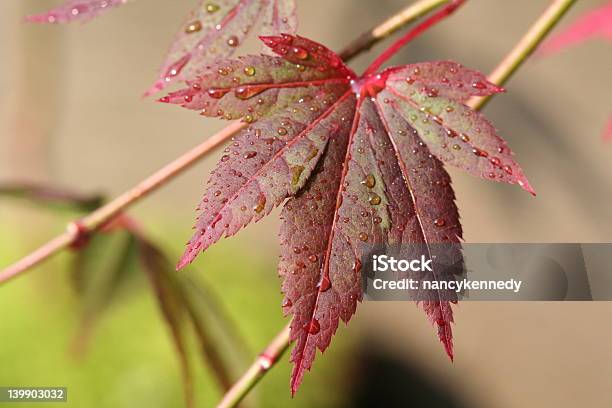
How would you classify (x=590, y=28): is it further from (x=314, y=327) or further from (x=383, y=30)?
(x=314, y=327)

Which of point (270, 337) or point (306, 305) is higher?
point (270, 337)

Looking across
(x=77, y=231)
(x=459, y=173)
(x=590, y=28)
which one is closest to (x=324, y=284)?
(x=77, y=231)

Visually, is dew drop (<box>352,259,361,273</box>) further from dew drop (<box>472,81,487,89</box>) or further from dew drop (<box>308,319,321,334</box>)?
dew drop (<box>472,81,487,89</box>)

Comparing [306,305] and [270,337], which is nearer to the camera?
[306,305]

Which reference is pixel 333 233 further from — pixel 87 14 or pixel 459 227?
pixel 87 14

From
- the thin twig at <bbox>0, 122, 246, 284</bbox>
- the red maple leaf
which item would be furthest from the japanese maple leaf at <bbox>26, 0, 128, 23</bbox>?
the thin twig at <bbox>0, 122, 246, 284</bbox>

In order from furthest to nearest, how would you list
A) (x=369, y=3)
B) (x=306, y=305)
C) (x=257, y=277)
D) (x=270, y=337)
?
(x=369, y=3), (x=257, y=277), (x=270, y=337), (x=306, y=305)

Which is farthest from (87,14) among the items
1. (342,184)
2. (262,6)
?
(342,184)

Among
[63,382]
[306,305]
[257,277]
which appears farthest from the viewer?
[257,277]

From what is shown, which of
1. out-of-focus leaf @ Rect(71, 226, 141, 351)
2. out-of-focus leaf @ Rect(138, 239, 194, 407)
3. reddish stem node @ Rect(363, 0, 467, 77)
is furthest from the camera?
out-of-focus leaf @ Rect(71, 226, 141, 351)
